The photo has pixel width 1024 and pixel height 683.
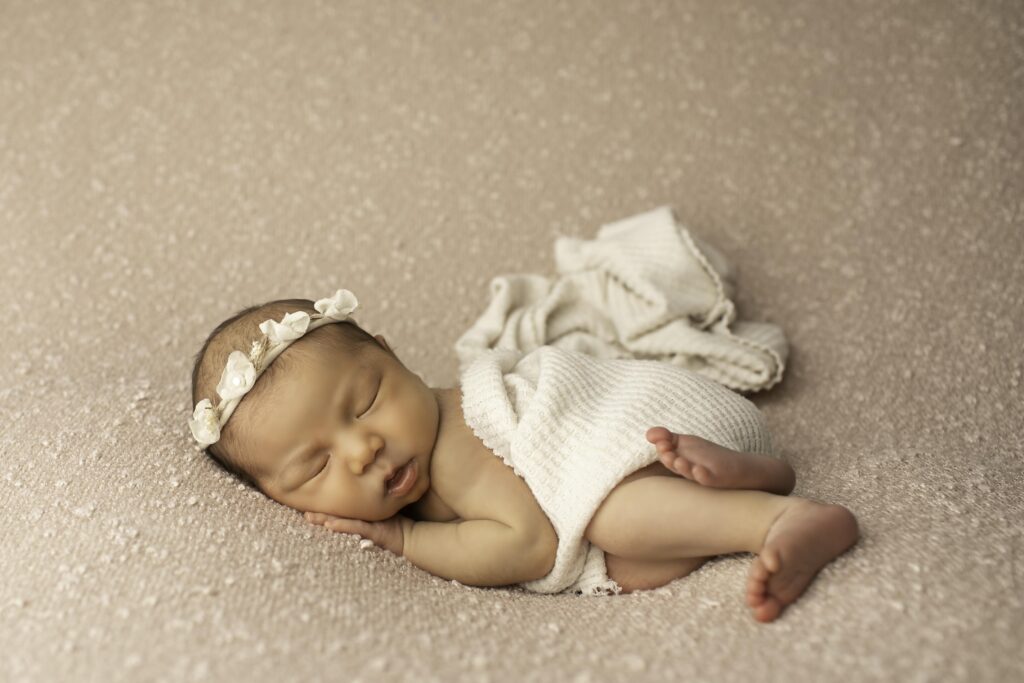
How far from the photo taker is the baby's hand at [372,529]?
1.11 m

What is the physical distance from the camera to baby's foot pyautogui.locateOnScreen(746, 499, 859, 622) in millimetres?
901

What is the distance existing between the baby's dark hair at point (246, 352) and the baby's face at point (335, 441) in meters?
0.02

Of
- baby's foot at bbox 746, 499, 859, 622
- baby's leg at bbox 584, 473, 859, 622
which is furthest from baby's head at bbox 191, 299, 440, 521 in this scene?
baby's foot at bbox 746, 499, 859, 622

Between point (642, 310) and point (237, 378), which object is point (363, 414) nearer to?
point (237, 378)

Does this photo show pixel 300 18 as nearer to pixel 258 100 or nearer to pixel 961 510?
pixel 258 100

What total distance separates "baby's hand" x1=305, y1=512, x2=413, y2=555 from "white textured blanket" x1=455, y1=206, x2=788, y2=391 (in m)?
0.41

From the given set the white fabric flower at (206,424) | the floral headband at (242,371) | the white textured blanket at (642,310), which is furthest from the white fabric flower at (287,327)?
the white textured blanket at (642,310)

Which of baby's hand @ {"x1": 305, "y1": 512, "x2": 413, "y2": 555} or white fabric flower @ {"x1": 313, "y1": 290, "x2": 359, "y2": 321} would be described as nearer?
baby's hand @ {"x1": 305, "y1": 512, "x2": 413, "y2": 555}

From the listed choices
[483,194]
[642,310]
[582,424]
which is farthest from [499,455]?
[483,194]

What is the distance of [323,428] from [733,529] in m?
0.49

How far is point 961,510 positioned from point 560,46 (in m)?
1.12

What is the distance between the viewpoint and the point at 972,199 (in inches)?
60.3

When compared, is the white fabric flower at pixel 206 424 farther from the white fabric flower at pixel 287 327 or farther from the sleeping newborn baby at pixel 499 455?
the white fabric flower at pixel 287 327

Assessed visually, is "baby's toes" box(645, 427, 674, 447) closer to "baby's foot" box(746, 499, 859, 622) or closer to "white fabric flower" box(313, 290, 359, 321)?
"baby's foot" box(746, 499, 859, 622)
